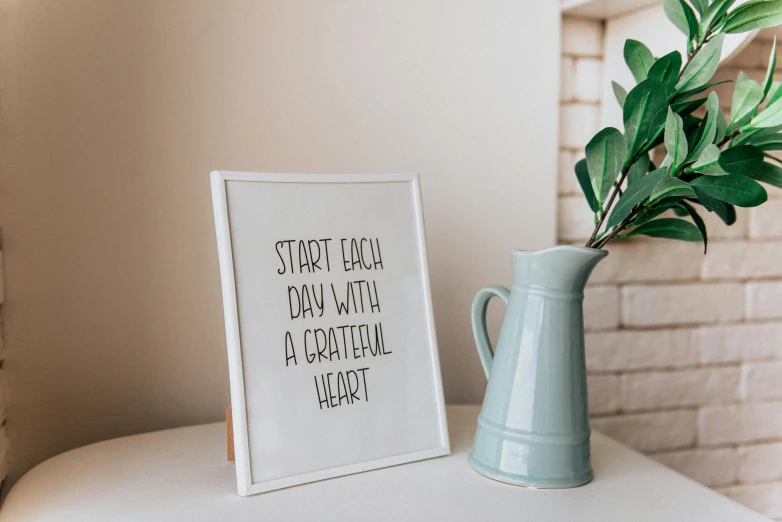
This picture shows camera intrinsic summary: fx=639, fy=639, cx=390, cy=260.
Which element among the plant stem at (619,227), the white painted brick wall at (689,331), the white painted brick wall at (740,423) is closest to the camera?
the plant stem at (619,227)

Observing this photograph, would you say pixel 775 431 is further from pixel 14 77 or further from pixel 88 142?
pixel 14 77

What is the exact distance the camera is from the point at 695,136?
696 mm

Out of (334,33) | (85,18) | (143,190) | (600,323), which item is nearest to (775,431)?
(600,323)

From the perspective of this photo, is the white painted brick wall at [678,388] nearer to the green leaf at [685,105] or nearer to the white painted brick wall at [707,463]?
the white painted brick wall at [707,463]

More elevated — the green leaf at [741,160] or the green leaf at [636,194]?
the green leaf at [741,160]

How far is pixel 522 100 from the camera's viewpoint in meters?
1.00

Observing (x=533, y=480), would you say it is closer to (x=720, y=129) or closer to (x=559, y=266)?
(x=559, y=266)

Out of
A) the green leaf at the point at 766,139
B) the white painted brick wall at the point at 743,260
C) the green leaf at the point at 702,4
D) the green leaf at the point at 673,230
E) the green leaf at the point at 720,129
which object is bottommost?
the white painted brick wall at the point at 743,260

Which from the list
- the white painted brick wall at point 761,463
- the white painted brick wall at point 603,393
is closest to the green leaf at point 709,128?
the white painted brick wall at point 603,393

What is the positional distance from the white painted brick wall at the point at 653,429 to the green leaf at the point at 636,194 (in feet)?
1.74

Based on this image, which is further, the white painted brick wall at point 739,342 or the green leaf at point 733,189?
the white painted brick wall at point 739,342

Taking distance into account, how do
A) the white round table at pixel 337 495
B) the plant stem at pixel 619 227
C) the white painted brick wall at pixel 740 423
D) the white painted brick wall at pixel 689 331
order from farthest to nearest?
the white painted brick wall at pixel 740 423 → the white painted brick wall at pixel 689 331 → the plant stem at pixel 619 227 → the white round table at pixel 337 495

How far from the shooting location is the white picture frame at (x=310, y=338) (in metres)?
0.65

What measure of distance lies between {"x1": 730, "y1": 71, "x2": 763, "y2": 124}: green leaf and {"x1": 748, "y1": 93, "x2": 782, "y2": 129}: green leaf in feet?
0.07
